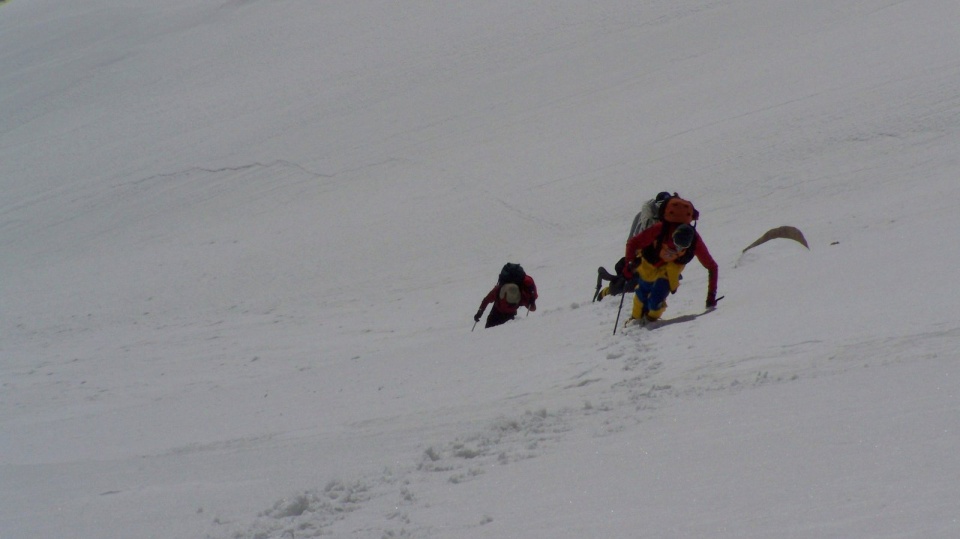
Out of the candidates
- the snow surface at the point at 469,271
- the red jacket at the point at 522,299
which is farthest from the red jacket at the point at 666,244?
the red jacket at the point at 522,299

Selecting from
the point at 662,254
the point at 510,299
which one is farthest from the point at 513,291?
the point at 662,254

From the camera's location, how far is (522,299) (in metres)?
8.23

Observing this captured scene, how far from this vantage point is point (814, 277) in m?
5.90

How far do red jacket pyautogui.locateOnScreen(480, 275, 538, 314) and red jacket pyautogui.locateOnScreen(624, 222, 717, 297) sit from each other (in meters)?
2.24

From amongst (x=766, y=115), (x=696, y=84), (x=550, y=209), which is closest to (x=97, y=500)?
(x=550, y=209)

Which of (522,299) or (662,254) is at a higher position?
(662,254)

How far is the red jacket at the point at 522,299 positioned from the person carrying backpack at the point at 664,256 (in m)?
2.02

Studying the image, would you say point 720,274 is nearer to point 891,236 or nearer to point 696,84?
point 891,236

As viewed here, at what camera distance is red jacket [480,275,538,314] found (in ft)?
26.9

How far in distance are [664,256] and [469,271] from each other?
6.48 meters

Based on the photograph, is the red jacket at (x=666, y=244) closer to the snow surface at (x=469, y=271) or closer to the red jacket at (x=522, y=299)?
the snow surface at (x=469, y=271)

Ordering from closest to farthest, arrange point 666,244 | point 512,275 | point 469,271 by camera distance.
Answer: point 666,244, point 512,275, point 469,271

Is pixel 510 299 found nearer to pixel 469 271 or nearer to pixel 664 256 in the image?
pixel 664 256

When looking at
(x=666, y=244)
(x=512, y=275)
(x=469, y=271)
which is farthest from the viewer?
(x=469, y=271)
